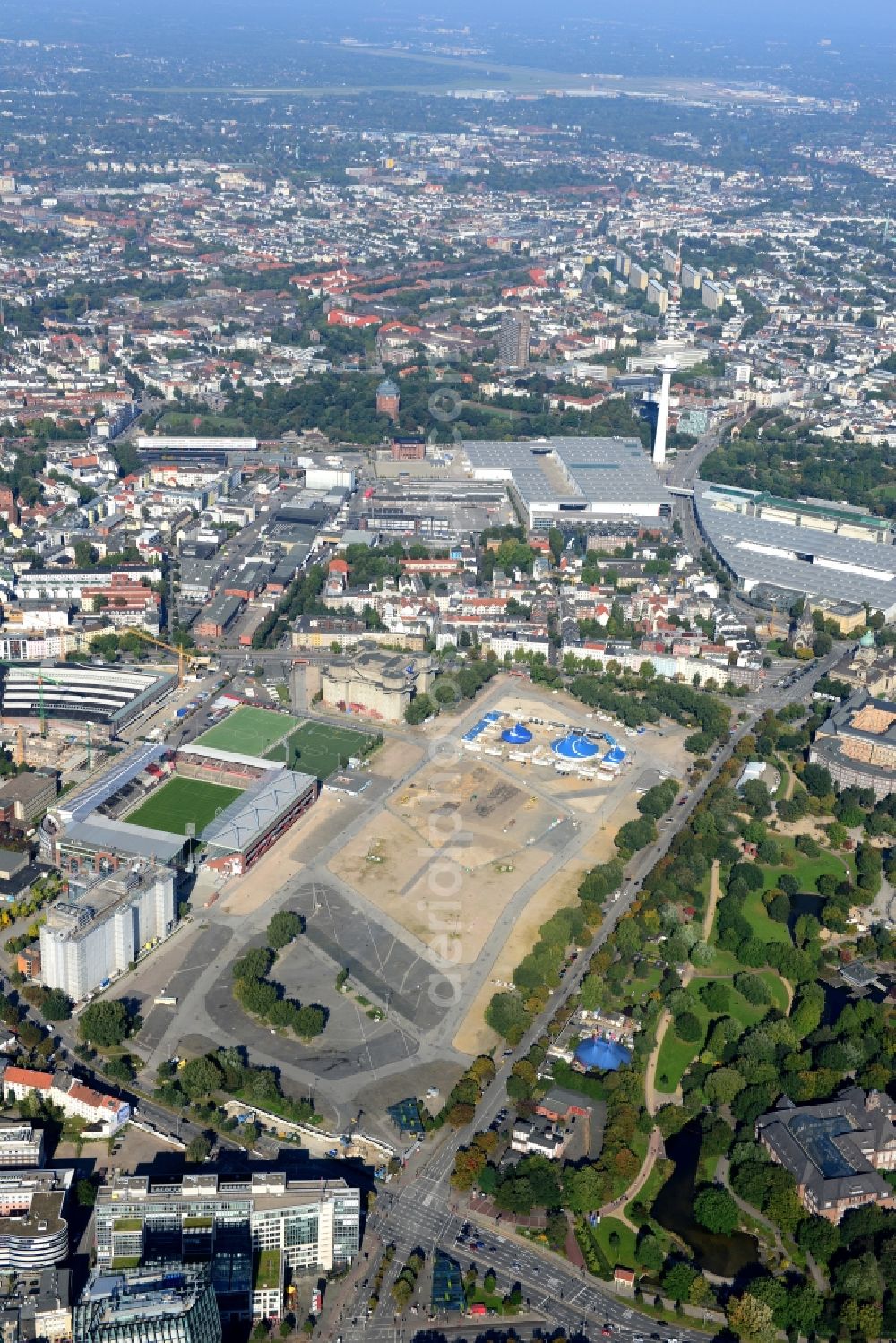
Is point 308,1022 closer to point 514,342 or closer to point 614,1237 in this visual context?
point 614,1237

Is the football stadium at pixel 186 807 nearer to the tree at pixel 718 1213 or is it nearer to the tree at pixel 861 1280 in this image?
the tree at pixel 718 1213

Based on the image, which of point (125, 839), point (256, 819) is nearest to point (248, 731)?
point (256, 819)

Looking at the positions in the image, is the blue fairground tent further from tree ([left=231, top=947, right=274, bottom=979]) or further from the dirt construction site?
tree ([left=231, top=947, right=274, bottom=979])

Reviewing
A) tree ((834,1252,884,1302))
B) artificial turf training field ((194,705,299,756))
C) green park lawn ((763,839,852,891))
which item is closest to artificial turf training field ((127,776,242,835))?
artificial turf training field ((194,705,299,756))

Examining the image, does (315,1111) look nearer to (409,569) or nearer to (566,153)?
(409,569)

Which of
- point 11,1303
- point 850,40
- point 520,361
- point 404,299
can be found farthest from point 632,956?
point 850,40

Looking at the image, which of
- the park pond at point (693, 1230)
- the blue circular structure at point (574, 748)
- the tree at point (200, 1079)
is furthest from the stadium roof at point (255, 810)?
the park pond at point (693, 1230)
